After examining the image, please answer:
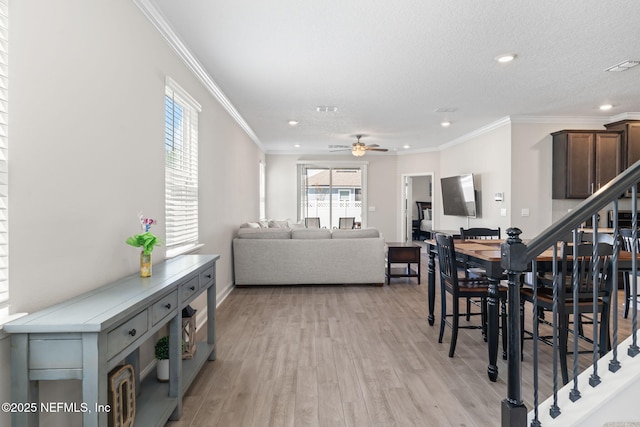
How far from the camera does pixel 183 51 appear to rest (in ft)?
10.8

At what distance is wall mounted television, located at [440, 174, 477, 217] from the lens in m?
7.21

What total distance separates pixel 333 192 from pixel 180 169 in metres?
6.73

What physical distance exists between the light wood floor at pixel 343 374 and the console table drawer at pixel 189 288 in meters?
0.67

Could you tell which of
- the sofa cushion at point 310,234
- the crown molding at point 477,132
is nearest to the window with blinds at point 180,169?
the sofa cushion at point 310,234

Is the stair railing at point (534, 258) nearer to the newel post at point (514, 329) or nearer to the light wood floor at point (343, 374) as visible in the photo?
the newel post at point (514, 329)

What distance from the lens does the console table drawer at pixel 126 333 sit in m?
1.45

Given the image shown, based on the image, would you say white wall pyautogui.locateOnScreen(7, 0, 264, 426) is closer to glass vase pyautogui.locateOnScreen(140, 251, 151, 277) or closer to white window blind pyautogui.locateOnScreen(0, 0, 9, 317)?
white window blind pyautogui.locateOnScreen(0, 0, 9, 317)

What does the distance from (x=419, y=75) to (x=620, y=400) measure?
3406 millimetres

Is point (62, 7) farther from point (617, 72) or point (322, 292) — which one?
point (617, 72)

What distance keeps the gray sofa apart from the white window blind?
4042mm

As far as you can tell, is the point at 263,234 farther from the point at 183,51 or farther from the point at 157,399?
the point at 157,399

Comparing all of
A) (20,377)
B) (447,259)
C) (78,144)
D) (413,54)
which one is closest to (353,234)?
Result: (447,259)

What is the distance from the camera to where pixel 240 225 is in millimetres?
6051

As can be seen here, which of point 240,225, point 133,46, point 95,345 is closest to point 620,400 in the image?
point 95,345
